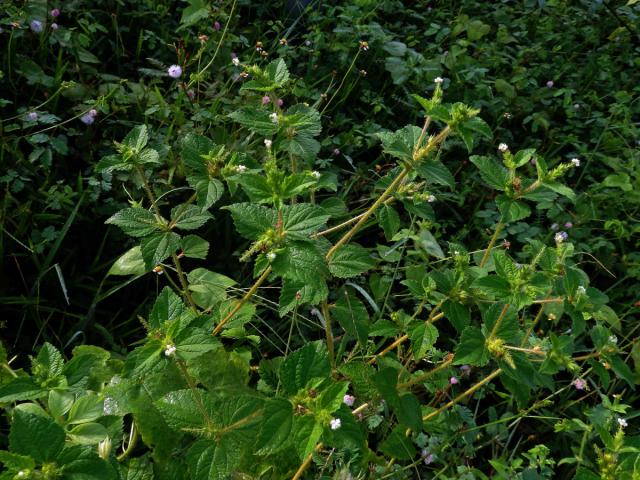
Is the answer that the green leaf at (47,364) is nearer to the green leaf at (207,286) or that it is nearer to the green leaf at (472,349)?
the green leaf at (207,286)

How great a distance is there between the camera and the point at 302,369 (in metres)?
1.05

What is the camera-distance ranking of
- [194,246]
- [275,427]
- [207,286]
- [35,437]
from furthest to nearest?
[207,286] → [194,246] → [275,427] → [35,437]

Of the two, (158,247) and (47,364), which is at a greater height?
(158,247)

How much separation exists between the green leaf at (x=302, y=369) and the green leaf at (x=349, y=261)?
0.25 metres

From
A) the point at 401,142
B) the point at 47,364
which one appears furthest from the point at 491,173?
the point at 47,364

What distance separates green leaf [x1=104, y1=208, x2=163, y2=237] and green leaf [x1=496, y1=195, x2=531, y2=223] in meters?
0.73

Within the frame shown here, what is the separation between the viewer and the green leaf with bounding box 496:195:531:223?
127cm

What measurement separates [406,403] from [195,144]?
740 mm

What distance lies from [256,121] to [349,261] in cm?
37

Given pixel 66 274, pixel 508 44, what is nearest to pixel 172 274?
pixel 66 274

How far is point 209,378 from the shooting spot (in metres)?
1.49

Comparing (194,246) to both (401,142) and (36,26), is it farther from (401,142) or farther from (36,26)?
(36,26)

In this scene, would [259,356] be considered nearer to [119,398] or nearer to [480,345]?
[119,398]

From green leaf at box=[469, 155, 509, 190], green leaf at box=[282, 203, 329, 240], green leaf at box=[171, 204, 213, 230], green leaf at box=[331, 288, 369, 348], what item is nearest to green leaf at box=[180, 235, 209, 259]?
green leaf at box=[171, 204, 213, 230]
